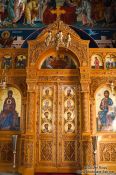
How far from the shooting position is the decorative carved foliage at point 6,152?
10.6 metres

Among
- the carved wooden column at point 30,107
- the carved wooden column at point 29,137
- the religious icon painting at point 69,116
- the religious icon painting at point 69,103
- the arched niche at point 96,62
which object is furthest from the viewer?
the arched niche at point 96,62

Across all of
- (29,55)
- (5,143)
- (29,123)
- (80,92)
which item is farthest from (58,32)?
(5,143)

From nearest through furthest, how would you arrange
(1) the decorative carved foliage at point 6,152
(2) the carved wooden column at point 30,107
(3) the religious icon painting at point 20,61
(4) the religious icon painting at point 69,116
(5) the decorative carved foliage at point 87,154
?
1. (5) the decorative carved foliage at point 87,154
2. (2) the carved wooden column at point 30,107
3. (1) the decorative carved foliage at point 6,152
4. (4) the religious icon painting at point 69,116
5. (3) the religious icon painting at point 20,61

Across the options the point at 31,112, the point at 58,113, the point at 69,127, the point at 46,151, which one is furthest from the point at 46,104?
the point at 46,151

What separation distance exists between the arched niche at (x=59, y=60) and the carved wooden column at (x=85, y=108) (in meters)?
1.06

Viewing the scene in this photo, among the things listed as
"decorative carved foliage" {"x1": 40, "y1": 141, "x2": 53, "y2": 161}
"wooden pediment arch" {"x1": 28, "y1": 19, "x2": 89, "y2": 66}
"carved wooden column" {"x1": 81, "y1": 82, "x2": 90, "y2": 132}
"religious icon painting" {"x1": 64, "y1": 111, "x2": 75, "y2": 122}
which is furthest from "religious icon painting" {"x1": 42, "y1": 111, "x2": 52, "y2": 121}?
"wooden pediment arch" {"x1": 28, "y1": 19, "x2": 89, "y2": 66}

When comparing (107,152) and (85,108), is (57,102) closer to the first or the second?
(85,108)

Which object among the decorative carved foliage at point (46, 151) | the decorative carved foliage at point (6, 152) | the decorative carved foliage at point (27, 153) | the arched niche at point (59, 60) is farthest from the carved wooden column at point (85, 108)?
the decorative carved foliage at point (6, 152)

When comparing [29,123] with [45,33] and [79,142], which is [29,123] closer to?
[79,142]

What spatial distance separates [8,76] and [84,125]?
3.28m

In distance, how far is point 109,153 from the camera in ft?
34.2

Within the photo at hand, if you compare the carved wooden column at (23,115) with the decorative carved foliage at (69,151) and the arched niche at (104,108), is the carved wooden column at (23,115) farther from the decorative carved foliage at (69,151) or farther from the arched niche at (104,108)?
the arched niche at (104,108)

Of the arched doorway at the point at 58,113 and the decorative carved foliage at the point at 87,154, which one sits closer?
the decorative carved foliage at the point at 87,154

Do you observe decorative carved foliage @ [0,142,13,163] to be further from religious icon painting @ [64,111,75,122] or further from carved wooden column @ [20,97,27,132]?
religious icon painting @ [64,111,75,122]
